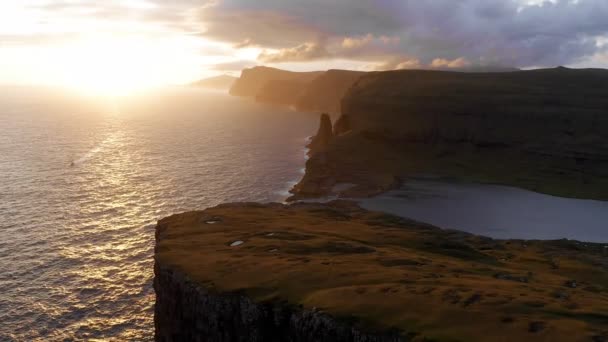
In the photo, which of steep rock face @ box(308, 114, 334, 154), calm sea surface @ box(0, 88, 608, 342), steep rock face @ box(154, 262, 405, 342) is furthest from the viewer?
steep rock face @ box(308, 114, 334, 154)

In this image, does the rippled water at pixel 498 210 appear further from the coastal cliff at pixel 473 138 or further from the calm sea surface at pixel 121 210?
the coastal cliff at pixel 473 138

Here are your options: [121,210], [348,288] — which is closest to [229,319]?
[348,288]

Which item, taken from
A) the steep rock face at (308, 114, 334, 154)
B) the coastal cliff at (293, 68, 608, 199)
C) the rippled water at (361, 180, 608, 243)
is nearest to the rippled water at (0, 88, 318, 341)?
the steep rock face at (308, 114, 334, 154)

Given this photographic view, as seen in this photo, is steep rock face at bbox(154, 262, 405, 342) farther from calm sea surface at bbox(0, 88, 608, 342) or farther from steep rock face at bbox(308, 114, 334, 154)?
steep rock face at bbox(308, 114, 334, 154)

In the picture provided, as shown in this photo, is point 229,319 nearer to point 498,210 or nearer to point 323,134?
point 498,210

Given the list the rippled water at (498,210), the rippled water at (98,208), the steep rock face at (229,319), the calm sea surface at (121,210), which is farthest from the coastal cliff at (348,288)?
the rippled water at (498,210)

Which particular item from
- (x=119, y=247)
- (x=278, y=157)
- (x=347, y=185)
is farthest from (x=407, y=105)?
(x=119, y=247)
